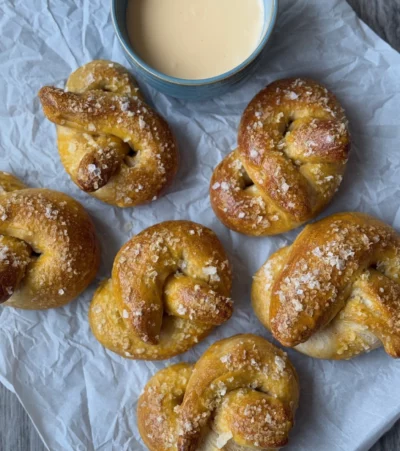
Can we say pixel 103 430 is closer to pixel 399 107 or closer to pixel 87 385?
pixel 87 385

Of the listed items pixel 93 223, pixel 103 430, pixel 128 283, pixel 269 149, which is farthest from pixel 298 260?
pixel 103 430

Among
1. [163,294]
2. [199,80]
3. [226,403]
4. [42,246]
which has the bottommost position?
[226,403]

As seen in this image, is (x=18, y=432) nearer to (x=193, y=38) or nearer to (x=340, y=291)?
(x=340, y=291)

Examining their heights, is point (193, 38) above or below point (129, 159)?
above

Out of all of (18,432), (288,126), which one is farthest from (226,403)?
(288,126)

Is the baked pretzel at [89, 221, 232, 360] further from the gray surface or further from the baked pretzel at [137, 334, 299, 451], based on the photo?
the gray surface
